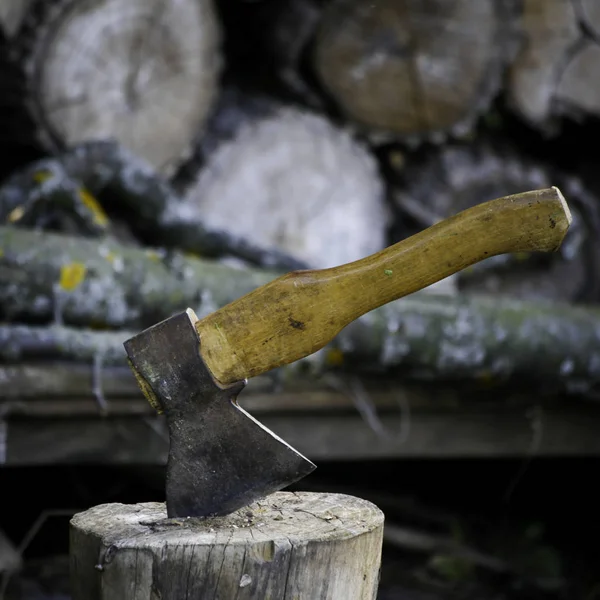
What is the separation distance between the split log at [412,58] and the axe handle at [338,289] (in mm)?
1820

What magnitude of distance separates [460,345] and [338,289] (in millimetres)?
1088

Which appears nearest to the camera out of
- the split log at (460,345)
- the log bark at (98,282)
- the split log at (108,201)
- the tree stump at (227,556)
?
the tree stump at (227,556)

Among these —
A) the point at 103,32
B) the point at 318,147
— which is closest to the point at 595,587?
the point at 318,147

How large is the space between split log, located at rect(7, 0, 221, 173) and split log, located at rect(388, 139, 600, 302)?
2.81 ft

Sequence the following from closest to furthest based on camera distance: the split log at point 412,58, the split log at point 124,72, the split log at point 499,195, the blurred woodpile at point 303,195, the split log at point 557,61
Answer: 1. the blurred woodpile at point 303,195
2. the split log at point 124,72
3. the split log at point 412,58
4. the split log at point 557,61
5. the split log at point 499,195

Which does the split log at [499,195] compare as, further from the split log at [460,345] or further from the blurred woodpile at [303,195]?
the split log at [460,345]

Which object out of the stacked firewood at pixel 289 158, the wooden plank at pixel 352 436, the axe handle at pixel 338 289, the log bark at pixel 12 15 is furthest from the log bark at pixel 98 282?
the axe handle at pixel 338 289

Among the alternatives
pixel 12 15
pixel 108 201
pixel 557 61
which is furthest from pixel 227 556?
pixel 557 61

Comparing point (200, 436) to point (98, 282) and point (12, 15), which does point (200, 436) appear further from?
point (12, 15)

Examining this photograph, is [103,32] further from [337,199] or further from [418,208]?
[418,208]

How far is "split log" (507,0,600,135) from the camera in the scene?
2873 mm

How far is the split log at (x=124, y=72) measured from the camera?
2238mm

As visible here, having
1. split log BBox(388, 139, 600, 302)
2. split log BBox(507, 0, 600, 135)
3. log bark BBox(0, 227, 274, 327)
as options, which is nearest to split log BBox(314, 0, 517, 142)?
split log BBox(507, 0, 600, 135)

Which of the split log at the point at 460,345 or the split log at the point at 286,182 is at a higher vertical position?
the split log at the point at 286,182
